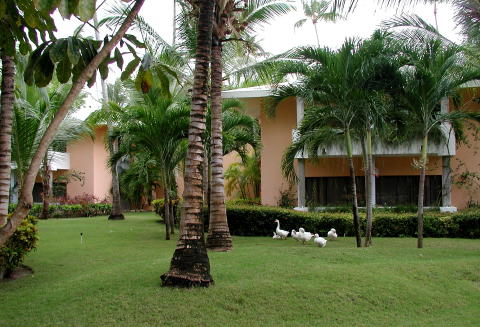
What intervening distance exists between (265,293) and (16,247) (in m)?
4.56

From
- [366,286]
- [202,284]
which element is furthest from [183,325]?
[366,286]

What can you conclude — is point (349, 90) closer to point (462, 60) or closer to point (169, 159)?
point (462, 60)

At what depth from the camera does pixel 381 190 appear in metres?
19.7

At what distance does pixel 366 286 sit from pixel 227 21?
7.79 m

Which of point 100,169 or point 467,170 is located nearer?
point 467,170

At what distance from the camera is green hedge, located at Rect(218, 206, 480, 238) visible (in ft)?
50.7

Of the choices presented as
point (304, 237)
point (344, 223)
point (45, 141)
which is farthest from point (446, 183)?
point (45, 141)

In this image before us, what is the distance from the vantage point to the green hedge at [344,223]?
1545 centimetres

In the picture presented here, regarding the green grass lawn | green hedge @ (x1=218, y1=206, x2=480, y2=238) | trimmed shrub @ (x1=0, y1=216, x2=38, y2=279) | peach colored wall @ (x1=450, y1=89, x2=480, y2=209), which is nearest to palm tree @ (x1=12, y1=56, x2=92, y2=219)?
trimmed shrub @ (x1=0, y1=216, x2=38, y2=279)

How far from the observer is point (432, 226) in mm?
15578

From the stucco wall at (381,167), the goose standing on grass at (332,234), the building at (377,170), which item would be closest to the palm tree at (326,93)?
the goose standing on grass at (332,234)

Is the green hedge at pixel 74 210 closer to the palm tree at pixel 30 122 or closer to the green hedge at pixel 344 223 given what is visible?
the palm tree at pixel 30 122

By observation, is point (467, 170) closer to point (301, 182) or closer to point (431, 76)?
point (301, 182)

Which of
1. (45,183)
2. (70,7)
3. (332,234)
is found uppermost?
(70,7)
